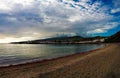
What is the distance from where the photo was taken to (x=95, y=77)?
10.4m

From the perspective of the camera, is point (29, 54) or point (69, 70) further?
point (29, 54)

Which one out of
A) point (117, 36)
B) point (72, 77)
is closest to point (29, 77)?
point (72, 77)

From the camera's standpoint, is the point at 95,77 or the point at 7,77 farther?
the point at 7,77

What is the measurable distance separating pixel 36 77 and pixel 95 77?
184 inches

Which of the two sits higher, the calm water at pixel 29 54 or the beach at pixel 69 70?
the beach at pixel 69 70

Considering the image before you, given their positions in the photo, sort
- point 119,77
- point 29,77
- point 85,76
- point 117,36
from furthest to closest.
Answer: point 117,36 → point 29,77 → point 85,76 → point 119,77

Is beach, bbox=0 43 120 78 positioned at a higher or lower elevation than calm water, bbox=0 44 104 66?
higher

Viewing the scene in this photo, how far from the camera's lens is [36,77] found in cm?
1140

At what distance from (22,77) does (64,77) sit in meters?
3.66

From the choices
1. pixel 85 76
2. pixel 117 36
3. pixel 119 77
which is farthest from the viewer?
pixel 117 36

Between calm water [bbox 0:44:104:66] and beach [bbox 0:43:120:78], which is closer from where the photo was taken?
beach [bbox 0:43:120:78]

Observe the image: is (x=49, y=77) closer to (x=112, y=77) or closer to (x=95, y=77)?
(x=95, y=77)

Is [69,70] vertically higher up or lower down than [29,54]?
higher up

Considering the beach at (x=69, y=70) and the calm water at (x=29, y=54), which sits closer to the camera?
the beach at (x=69, y=70)
